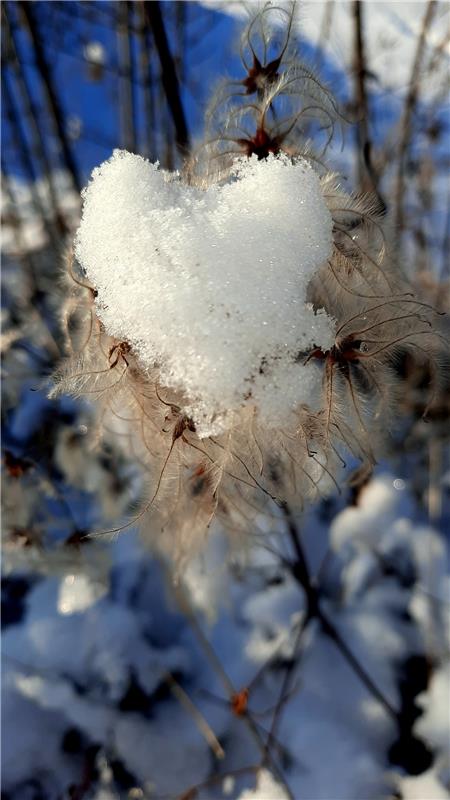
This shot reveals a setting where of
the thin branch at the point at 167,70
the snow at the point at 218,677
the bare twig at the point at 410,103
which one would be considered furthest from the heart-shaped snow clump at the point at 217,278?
the snow at the point at 218,677

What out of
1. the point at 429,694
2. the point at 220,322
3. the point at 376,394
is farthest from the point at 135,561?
the point at 220,322

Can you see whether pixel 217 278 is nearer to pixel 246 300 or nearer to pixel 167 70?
pixel 246 300

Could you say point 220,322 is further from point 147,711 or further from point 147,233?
point 147,711

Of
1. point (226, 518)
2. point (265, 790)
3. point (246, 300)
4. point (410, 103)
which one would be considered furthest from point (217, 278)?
point (410, 103)

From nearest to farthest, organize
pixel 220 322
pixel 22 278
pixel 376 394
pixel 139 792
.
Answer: pixel 220 322, pixel 376 394, pixel 139 792, pixel 22 278

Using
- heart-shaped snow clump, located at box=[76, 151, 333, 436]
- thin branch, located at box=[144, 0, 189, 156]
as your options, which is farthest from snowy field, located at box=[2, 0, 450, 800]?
thin branch, located at box=[144, 0, 189, 156]

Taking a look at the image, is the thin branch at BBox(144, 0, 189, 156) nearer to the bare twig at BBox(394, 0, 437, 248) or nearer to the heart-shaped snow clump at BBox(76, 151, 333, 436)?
the heart-shaped snow clump at BBox(76, 151, 333, 436)

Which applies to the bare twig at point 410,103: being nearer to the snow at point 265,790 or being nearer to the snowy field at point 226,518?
the snowy field at point 226,518
